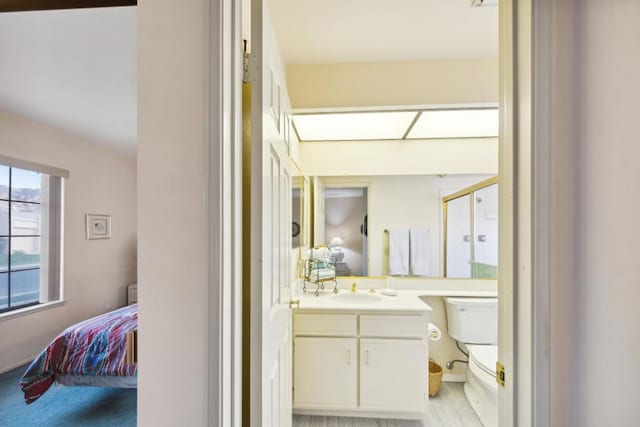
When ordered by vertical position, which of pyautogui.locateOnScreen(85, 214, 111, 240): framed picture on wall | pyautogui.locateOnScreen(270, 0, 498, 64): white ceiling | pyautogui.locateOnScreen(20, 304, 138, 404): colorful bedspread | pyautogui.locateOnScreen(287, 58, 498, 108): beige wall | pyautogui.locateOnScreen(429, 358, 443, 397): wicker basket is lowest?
pyautogui.locateOnScreen(429, 358, 443, 397): wicker basket

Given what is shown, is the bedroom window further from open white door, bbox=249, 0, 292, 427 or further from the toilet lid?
the toilet lid

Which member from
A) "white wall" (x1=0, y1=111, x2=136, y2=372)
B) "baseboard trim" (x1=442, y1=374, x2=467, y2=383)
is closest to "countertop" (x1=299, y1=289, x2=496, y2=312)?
"baseboard trim" (x1=442, y1=374, x2=467, y2=383)

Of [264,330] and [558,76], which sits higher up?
[558,76]

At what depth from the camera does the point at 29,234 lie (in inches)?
82.7

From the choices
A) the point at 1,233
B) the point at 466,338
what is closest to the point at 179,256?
the point at 1,233

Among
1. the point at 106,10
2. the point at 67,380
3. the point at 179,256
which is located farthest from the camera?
the point at 67,380

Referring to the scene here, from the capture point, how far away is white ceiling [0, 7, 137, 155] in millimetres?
1414

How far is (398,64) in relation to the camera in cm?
185

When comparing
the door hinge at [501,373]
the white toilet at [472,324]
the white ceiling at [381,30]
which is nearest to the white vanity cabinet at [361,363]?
the white toilet at [472,324]

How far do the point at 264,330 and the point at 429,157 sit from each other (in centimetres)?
216

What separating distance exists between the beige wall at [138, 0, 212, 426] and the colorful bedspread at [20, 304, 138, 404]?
60.1 inches

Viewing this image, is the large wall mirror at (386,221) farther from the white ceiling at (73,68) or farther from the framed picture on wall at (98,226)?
the framed picture on wall at (98,226)

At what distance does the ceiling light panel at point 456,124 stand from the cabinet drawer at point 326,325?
1.55 meters

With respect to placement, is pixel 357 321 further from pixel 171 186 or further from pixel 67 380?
pixel 67 380
